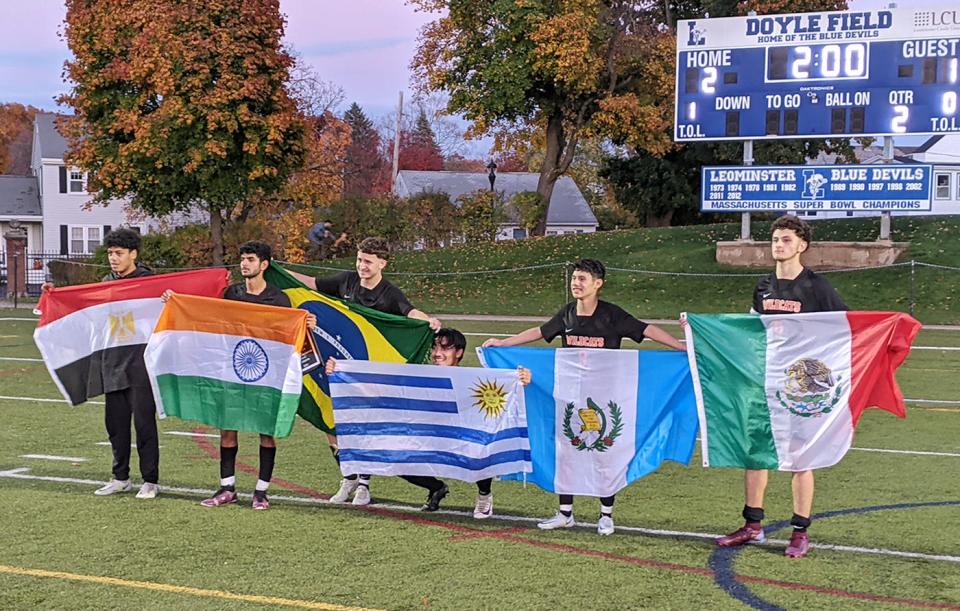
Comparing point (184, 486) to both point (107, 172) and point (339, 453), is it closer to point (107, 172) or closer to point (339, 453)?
point (339, 453)

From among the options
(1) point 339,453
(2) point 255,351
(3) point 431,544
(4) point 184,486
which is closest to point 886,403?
(3) point 431,544

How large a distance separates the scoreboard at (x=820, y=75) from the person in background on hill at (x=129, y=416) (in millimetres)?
21220

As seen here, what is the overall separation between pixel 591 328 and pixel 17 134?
79933 millimetres

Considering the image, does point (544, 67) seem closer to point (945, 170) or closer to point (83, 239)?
point (83, 239)

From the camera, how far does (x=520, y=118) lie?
41.7 m

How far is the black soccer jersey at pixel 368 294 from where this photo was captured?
328 inches

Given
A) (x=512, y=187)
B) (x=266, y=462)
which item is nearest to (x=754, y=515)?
(x=266, y=462)

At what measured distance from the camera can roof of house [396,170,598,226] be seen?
212 ft

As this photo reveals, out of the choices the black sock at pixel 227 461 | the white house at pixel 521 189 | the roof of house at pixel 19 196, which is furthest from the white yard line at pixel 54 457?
the white house at pixel 521 189

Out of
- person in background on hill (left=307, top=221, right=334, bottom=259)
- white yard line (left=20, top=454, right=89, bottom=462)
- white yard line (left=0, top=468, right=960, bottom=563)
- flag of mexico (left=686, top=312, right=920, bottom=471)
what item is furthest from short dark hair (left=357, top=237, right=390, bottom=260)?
person in background on hill (left=307, top=221, right=334, bottom=259)

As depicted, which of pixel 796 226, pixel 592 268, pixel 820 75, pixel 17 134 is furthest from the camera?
pixel 17 134

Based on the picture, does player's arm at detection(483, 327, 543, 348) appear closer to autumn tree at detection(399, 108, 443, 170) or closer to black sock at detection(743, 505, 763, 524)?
black sock at detection(743, 505, 763, 524)

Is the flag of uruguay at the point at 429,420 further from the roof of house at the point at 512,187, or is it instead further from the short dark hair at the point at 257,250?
the roof of house at the point at 512,187

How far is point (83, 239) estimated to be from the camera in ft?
174
